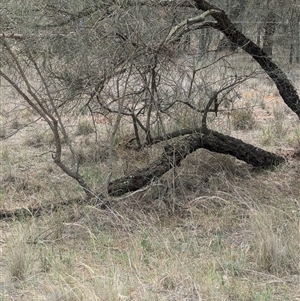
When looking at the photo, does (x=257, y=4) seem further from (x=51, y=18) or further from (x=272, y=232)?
(x=272, y=232)

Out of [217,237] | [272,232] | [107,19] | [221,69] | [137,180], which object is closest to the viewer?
[272,232]

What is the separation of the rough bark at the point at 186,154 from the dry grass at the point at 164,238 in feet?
0.38

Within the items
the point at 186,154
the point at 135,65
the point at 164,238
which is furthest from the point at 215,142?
the point at 164,238

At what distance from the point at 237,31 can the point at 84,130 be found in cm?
371

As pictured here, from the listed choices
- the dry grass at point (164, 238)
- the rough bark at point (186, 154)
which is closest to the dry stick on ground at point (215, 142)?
the rough bark at point (186, 154)

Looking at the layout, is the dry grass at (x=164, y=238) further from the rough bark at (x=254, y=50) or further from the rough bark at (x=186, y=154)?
the rough bark at (x=254, y=50)

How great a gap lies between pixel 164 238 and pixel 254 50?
3.14m

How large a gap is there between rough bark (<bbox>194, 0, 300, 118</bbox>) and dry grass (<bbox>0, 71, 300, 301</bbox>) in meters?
0.94

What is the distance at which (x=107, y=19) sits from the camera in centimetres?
452

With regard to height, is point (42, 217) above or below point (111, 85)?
below

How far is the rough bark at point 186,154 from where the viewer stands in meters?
5.00

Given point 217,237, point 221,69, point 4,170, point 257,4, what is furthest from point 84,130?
point 217,237

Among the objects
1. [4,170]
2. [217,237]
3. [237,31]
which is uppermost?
[237,31]

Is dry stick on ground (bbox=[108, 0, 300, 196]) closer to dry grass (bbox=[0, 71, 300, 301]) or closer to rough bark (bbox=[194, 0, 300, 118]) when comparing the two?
rough bark (bbox=[194, 0, 300, 118])
